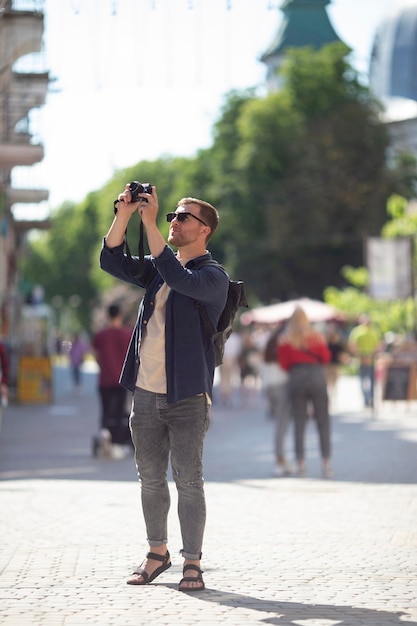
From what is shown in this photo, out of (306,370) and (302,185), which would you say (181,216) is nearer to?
(306,370)

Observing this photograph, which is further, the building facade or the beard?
the building facade

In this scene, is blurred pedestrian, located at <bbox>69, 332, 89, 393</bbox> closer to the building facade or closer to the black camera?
the building facade

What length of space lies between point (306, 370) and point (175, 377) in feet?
25.4

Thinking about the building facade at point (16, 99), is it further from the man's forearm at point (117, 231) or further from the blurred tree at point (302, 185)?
the blurred tree at point (302, 185)

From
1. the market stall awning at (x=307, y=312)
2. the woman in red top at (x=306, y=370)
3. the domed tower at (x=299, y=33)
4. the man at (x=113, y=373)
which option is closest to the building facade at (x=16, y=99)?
the market stall awning at (x=307, y=312)

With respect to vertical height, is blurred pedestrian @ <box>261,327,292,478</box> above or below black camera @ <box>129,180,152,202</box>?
below

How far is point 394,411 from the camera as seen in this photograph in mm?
30078

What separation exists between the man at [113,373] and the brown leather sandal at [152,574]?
10.1 metres

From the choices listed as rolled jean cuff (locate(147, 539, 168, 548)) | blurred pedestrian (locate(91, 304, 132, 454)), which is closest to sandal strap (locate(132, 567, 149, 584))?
rolled jean cuff (locate(147, 539, 168, 548))

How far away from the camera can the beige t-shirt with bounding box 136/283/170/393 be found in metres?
7.72

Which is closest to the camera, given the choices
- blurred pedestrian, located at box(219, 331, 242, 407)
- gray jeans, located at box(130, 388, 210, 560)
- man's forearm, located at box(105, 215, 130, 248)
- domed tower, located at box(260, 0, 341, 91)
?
man's forearm, located at box(105, 215, 130, 248)

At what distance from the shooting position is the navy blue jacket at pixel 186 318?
7590 millimetres

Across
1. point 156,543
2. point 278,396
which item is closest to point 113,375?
point 278,396

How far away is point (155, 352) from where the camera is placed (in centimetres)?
773
